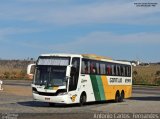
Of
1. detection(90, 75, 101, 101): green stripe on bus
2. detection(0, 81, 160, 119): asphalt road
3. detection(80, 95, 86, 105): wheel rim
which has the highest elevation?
detection(90, 75, 101, 101): green stripe on bus

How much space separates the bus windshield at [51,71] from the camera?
26781mm

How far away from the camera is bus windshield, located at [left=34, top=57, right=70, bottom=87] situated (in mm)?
26781

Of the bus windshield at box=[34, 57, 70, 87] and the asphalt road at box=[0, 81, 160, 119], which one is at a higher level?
the bus windshield at box=[34, 57, 70, 87]

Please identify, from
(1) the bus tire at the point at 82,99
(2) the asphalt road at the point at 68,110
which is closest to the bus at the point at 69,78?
(1) the bus tire at the point at 82,99

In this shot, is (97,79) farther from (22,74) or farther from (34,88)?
(22,74)

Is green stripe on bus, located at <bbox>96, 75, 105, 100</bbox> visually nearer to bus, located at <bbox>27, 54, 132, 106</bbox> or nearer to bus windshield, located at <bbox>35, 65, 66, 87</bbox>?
bus, located at <bbox>27, 54, 132, 106</bbox>

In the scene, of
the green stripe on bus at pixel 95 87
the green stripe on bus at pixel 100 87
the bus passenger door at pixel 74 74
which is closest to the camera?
the bus passenger door at pixel 74 74

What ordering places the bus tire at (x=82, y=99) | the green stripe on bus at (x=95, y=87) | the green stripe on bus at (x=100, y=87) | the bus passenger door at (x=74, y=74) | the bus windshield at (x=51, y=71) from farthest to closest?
the green stripe on bus at (x=100, y=87) → the green stripe on bus at (x=95, y=87) → the bus tire at (x=82, y=99) → the bus passenger door at (x=74, y=74) → the bus windshield at (x=51, y=71)

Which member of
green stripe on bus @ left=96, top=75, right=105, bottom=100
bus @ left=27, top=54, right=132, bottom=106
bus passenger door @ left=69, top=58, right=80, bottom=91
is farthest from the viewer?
green stripe on bus @ left=96, top=75, right=105, bottom=100

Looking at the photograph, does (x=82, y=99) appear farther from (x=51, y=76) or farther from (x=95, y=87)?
(x=51, y=76)

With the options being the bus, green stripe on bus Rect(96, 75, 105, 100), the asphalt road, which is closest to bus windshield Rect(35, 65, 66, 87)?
the bus

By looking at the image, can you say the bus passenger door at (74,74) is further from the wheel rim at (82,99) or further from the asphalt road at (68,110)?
the asphalt road at (68,110)

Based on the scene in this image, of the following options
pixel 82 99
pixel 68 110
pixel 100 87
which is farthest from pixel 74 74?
pixel 100 87

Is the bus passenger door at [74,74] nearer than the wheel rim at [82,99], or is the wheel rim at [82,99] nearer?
the bus passenger door at [74,74]
